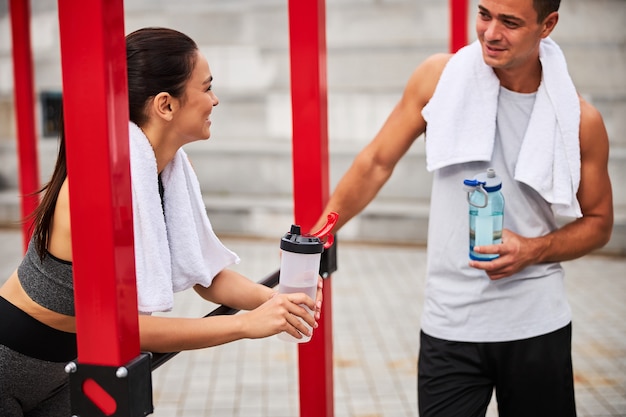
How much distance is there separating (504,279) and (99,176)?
1251 millimetres

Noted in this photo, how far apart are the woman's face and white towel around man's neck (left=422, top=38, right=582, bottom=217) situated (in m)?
0.70

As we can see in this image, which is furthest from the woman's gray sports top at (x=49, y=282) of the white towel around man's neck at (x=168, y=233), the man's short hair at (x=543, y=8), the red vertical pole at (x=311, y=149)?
the man's short hair at (x=543, y=8)

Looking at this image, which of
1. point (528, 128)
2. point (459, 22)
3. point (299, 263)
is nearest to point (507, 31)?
point (528, 128)

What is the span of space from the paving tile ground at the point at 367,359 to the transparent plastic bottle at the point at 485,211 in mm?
1749

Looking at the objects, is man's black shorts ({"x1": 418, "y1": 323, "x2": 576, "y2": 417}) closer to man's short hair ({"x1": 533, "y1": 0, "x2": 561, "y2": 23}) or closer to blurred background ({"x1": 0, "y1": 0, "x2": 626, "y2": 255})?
man's short hair ({"x1": 533, "y1": 0, "x2": 561, "y2": 23})

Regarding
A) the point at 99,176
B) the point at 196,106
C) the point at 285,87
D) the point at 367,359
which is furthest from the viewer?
the point at 285,87

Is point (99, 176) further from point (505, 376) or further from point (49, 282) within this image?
point (505, 376)

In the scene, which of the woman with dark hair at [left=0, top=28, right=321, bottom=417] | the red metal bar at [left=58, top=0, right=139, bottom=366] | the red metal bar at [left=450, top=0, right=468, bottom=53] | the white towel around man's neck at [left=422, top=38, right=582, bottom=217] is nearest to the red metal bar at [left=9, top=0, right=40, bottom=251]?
the red metal bar at [left=450, top=0, right=468, bottom=53]

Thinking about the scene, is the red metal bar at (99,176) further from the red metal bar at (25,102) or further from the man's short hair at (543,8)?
the red metal bar at (25,102)

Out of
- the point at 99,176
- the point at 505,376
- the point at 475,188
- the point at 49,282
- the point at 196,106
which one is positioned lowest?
the point at 505,376

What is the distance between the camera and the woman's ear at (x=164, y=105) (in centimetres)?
166

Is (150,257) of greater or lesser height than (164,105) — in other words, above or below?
below

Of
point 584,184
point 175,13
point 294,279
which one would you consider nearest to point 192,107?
point 294,279

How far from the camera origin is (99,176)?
132 centimetres
